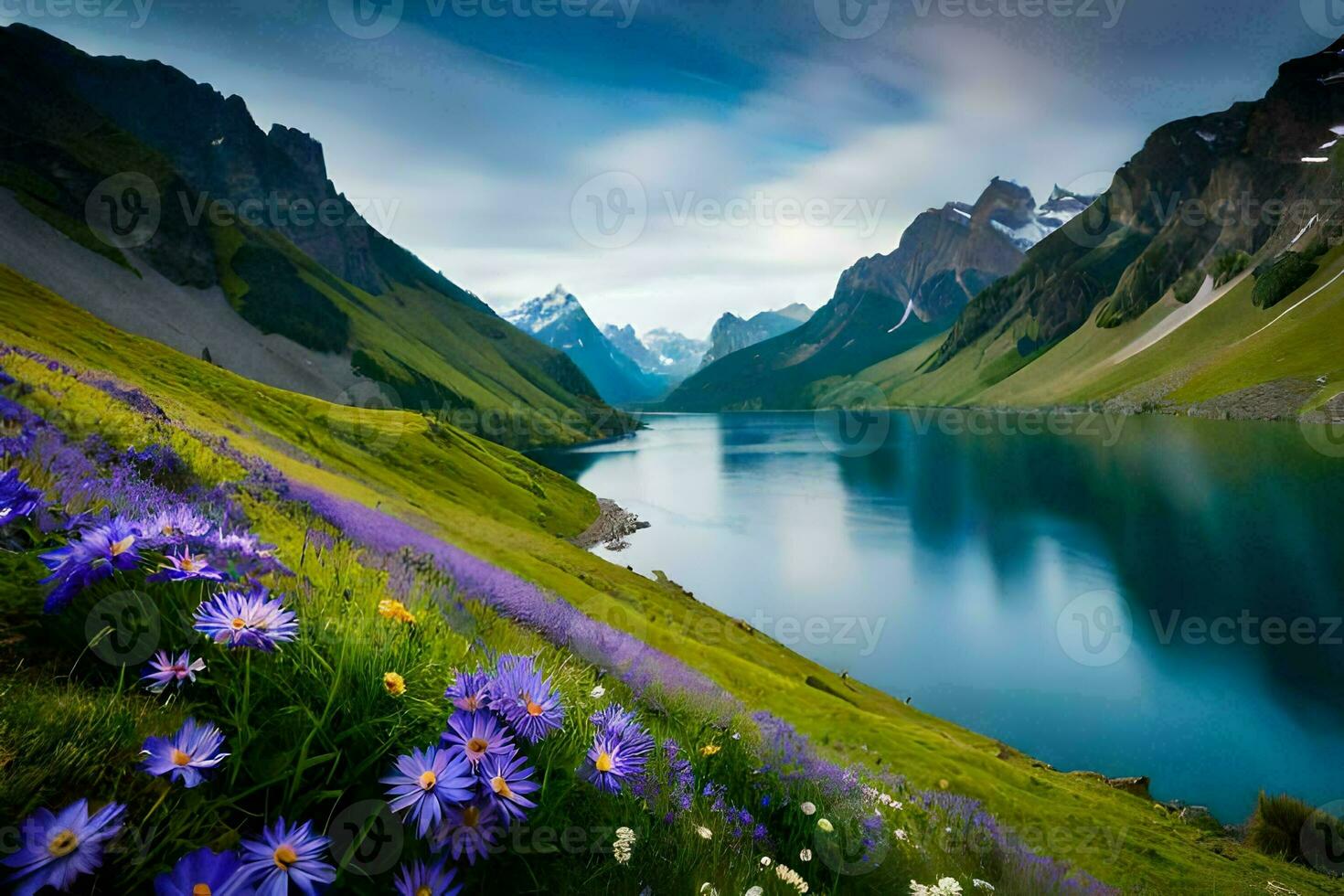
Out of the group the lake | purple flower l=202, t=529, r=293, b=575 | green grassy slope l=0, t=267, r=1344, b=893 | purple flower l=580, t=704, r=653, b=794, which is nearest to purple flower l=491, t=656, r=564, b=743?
purple flower l=580, t=704, r=653, b=794

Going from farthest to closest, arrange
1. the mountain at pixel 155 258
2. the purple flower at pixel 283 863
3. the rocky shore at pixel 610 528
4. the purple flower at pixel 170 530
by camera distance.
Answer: the mountain at pixel 155 258 → the rocky shore at pixel 610 528 → the purple flower at pixel 170 530 → the purple flower at pixel 283 863

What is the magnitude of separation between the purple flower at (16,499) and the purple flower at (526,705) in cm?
213

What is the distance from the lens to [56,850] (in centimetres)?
149

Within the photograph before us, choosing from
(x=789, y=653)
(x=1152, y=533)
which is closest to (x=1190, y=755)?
(x=789, y=653)

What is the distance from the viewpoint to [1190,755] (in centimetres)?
2602

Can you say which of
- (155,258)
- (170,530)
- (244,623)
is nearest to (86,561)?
(170,530)

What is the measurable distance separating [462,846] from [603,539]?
6537 cm

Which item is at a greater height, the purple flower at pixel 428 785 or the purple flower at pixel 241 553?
the purple flower at pixel 241 553

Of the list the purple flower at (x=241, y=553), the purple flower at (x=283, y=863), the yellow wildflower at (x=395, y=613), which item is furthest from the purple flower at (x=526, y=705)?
the purple flower at (x=241, y=553)

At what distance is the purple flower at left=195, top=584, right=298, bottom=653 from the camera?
228cm

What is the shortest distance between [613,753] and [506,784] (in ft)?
2.58

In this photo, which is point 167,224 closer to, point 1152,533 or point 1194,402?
point 1152,533

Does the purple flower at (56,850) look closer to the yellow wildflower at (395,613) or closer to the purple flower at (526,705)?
the purple flower at (526,705)

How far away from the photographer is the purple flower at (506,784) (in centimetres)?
219
